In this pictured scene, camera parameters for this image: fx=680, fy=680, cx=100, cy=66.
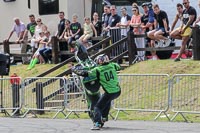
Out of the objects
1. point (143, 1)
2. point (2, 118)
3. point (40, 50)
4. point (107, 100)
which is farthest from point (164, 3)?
point (107, 100)

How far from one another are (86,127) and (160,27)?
7.18m

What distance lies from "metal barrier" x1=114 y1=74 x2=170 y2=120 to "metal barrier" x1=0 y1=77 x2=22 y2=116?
3.40m

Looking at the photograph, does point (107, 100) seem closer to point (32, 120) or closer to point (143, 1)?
point (32, 120)

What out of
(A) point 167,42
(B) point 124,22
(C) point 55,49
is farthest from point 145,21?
(C) point 55,49

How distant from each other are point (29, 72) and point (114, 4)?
4.31 meters

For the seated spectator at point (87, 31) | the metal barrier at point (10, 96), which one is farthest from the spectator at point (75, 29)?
the metal barrier at point (10, 96)

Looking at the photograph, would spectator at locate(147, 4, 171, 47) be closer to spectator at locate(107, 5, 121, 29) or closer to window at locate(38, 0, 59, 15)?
spectator at locate(107, 5, 121, 29)

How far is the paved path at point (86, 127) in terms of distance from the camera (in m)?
14.9

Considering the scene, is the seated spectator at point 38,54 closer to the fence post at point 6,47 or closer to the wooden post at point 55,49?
the wooden post at point 55,49

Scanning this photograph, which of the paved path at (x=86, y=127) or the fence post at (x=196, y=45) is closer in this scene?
the paved path at (x=86, y=127)

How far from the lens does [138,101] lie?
1820cm

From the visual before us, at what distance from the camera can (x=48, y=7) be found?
2769 cm

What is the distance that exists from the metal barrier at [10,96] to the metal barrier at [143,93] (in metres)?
3.40

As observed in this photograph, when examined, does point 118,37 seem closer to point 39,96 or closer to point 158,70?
point 158,70
